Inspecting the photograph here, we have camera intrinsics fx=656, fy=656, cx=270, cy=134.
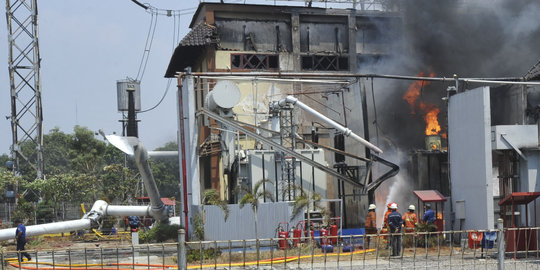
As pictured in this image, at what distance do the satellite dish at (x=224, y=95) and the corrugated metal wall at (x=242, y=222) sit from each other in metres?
4.81

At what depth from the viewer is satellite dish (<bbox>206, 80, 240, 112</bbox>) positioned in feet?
84.8

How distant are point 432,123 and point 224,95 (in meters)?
11.9

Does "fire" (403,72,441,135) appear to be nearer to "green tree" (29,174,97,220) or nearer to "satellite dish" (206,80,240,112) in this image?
"satellite dish" (206,80,240,112)

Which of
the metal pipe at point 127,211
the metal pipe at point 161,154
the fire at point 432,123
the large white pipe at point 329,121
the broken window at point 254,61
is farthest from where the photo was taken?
the metal pipe at point 161,154

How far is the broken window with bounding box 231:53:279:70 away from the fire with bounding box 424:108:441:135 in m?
10.9

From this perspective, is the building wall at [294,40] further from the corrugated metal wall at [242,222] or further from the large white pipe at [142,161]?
the corrugated metal wall at [242,222]

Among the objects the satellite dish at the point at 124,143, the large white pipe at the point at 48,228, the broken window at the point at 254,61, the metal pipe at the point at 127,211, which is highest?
the broken window at the point at 254,61

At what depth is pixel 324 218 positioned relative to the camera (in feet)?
78.7

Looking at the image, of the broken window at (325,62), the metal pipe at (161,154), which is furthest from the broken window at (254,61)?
the metal pipe at (161,154)

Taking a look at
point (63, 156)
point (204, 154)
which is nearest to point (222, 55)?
point (204, 154)

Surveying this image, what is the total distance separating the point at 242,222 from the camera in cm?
2278

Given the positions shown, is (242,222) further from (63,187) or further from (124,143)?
(63,187)

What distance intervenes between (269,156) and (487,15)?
15.2 metres

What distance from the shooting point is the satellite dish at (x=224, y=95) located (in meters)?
25.8
